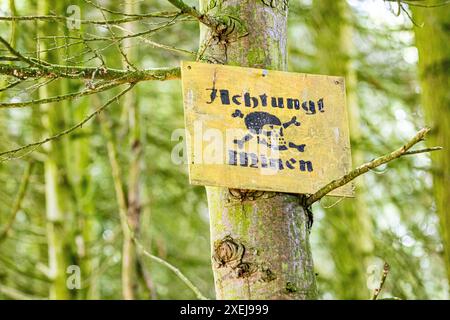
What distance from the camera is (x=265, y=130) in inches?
71.5

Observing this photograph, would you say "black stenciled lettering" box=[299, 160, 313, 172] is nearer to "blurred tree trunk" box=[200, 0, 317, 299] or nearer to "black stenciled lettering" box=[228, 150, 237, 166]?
"blurred tree trunk" box=[200, 0, 317, 299]

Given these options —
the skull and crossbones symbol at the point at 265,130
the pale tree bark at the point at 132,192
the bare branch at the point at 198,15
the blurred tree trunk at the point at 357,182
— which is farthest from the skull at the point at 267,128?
the blurred tree trunk at the point at 357,182

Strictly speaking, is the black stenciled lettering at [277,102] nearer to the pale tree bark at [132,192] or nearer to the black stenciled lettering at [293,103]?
the black stenciled lettering at [293,103]

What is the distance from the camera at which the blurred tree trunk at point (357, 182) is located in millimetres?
5340

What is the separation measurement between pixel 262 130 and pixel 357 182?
12.8ft

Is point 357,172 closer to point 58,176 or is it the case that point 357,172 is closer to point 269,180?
point 269,180

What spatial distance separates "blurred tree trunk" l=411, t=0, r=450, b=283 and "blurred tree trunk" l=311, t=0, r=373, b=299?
56.2 inches

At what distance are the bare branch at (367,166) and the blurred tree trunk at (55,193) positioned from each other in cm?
284

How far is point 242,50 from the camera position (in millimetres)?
1883

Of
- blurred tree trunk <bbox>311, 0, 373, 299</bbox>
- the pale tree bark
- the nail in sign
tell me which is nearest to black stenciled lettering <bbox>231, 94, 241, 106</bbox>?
the nail in sign

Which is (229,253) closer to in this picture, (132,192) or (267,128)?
(267,128)

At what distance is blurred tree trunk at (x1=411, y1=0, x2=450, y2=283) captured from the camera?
147 inches

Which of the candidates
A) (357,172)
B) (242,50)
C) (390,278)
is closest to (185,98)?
(242,50)

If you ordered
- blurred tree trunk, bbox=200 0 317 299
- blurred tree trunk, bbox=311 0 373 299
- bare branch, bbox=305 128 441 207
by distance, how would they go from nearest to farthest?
1. bare branch, bbox=305 128 441 207
2. blurred tree trunk, bbox=200 0 317 299
3. blurred tree trunk, bbox=311 0 373 299
